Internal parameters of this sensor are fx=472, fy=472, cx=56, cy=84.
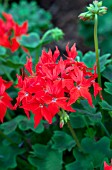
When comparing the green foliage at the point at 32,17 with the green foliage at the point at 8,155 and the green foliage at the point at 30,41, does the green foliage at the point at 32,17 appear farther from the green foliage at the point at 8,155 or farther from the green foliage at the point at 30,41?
the green foliage at the point at 8,155

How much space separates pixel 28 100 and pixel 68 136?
38 cm

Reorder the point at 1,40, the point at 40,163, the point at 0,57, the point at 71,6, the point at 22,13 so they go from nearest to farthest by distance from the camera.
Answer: the point at 40,163 → the point at 0,57 → the point at 1,40 → the point at 22,13 → the point at 71,6

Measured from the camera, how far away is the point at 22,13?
347 centimetres

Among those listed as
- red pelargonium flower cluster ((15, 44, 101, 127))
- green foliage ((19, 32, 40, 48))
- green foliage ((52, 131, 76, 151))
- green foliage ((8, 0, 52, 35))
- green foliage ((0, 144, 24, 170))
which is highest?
green foliage ((8, 0, 52, 35))

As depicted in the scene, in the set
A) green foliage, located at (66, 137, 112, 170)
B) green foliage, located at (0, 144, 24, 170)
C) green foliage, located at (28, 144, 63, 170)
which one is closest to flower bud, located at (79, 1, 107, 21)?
green foliage, located at (66, 137, 112, 170)

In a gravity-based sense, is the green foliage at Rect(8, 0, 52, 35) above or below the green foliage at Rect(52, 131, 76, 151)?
above

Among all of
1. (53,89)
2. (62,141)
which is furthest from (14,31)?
(53,89)

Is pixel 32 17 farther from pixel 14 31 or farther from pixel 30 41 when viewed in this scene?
pixel 30 41

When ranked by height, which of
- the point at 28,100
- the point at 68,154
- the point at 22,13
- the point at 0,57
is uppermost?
the point at 22,13

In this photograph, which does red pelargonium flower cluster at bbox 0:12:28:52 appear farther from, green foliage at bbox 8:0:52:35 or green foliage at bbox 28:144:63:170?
green foliage at bbox 8:0:52:35

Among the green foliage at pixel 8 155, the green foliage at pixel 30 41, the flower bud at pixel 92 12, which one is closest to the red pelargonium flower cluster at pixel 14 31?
the green foliage at pixel 30 41

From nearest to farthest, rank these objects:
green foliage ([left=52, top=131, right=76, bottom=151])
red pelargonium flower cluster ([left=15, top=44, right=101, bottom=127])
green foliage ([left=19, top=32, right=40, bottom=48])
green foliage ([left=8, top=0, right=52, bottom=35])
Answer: red pelargonium flower cluster ([left=15, top=44, right=101, bottom=127]) < green foliage ([left=52, top=131, right=76, bottom=151]) < green foliage ([left=19, top=32, right=40, bottom=48]) < green foliage ([left=8, top=0, right=52, bottom=35])

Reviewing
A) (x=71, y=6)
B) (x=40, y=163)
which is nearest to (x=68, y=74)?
(x=40, y=163)

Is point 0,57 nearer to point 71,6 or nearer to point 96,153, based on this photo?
point 96,153
